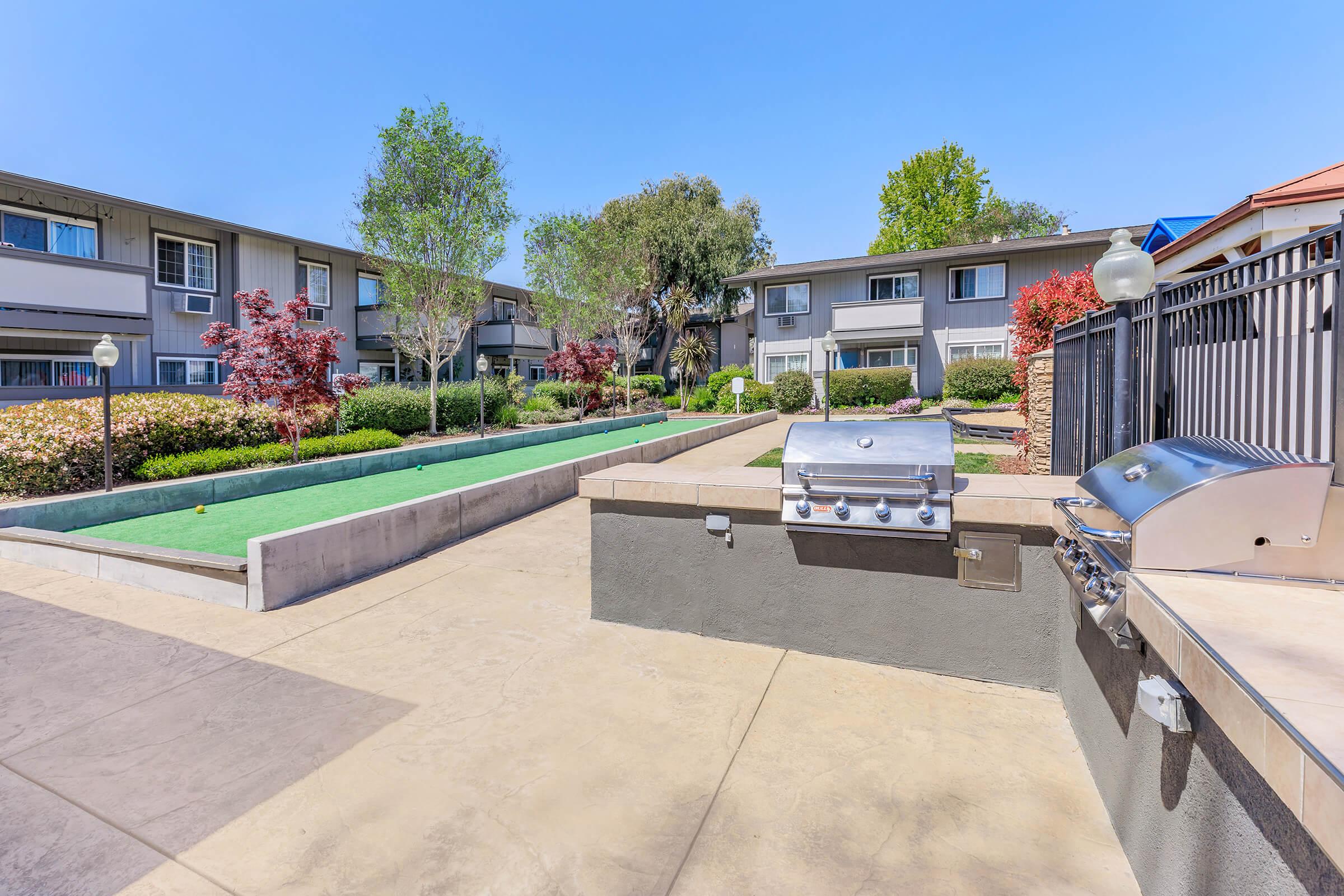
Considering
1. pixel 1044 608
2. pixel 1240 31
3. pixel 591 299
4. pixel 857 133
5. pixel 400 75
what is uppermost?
pixel 857 133

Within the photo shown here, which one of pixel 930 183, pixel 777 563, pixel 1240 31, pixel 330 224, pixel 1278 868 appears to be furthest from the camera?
pixel 930 183

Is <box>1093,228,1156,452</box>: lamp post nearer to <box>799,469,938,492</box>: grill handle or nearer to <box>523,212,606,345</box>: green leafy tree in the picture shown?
<box>799,469,938,492</box>: grill handle

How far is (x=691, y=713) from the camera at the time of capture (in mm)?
3271

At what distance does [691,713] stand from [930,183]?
42.2 m

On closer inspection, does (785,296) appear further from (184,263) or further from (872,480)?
(872,480)

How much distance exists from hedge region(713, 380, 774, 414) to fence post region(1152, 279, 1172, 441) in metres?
22.2

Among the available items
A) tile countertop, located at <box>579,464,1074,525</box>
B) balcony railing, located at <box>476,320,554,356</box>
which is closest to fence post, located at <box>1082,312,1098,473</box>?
tile countertop, located at <box>579,464,1074,525</box>

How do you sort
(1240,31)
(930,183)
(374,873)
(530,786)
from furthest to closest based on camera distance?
(930,183), (1240,31), (530,786), (374,873)

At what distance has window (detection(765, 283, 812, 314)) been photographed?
28.7 meters

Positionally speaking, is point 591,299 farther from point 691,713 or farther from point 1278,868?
point 1278,868

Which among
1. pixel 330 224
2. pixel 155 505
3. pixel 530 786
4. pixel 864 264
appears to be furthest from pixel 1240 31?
pixel 330 224

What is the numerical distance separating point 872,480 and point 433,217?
57.9 feet

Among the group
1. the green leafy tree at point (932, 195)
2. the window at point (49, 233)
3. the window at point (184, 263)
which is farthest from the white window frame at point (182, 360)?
the green leafy tree at point (932, 195)

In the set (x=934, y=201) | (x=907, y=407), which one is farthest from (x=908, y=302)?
(x=934, y=201)
